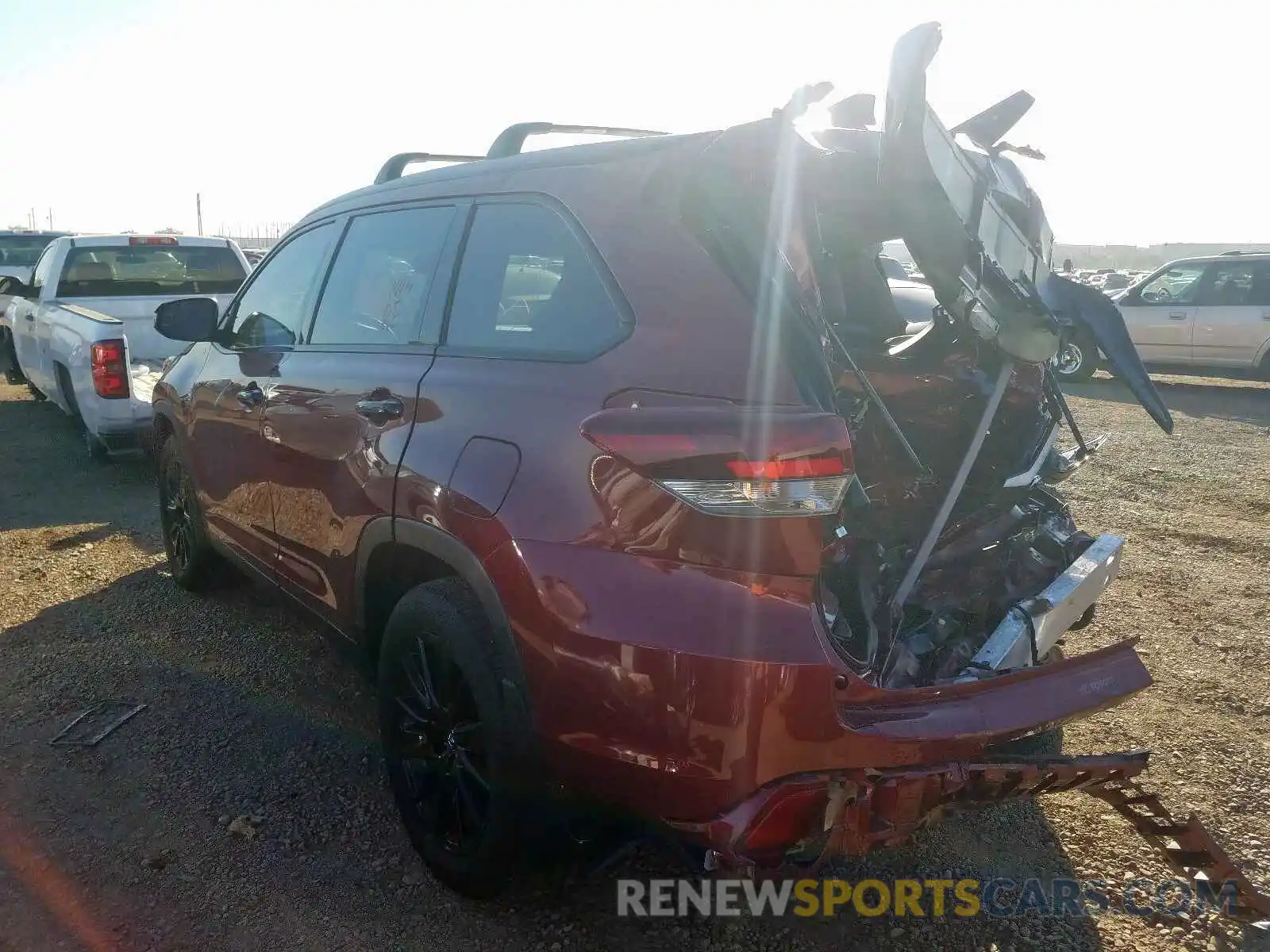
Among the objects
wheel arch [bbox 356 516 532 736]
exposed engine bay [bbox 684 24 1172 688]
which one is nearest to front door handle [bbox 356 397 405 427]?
wheel arch [bbox 356 516 532 736]

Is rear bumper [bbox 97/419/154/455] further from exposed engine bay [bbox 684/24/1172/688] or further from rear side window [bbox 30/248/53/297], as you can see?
exposed engine bay [bbox 684/24/1172/688]

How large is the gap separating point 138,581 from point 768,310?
14.0 ft

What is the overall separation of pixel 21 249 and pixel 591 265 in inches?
607

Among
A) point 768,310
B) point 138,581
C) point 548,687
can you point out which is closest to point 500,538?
point 548,687

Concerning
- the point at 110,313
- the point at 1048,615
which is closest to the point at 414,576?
the point at 1048,615

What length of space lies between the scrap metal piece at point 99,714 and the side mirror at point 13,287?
22.5 feet

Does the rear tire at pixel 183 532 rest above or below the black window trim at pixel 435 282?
below

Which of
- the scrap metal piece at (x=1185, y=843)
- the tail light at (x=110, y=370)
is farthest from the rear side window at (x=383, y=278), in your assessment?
the tail light at (x=110, y=370)

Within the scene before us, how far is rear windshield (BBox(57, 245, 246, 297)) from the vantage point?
344 inches

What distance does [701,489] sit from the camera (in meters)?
2.11

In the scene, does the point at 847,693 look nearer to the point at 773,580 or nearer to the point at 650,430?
the point at 773,580

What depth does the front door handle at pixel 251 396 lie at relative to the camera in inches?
149

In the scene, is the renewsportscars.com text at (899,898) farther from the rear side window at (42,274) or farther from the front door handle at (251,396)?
the rear side window at (42,274)

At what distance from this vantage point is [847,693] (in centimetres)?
219
